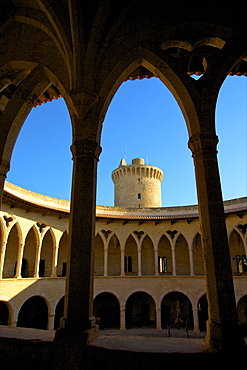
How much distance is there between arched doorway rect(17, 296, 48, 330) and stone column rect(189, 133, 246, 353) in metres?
20.3

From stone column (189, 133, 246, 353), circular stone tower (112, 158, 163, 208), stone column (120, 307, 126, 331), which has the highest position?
circular stone tower (112, 158, 163, 208)

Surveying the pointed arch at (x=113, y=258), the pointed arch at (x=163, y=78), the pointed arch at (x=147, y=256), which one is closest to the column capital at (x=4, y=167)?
the pointed arch at (x=163, y=78)

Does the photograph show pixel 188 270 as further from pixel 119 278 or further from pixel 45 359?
pixel 45 359

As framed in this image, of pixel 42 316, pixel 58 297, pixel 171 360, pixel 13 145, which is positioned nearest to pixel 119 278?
pixel 58 297

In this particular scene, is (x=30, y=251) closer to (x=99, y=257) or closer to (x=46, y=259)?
(x=46, y=259)

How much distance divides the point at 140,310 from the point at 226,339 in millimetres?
23037

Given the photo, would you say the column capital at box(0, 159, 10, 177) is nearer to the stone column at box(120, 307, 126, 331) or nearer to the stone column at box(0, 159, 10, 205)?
the stone column at box(0, 159, 10, 205)

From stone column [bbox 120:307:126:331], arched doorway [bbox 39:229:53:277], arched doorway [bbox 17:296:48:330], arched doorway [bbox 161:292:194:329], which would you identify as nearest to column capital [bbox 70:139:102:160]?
arched doorway [bbox 39:229:53:277]

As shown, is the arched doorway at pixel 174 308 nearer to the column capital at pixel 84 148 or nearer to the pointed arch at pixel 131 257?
the pointed arch at pixel 131 257

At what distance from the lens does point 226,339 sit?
3945mm

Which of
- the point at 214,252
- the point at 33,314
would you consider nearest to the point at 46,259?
the point at 33,314

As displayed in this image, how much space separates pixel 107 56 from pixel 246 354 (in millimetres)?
5998

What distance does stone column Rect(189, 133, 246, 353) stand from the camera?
4.04 metres

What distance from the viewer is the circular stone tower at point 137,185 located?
120 ft
